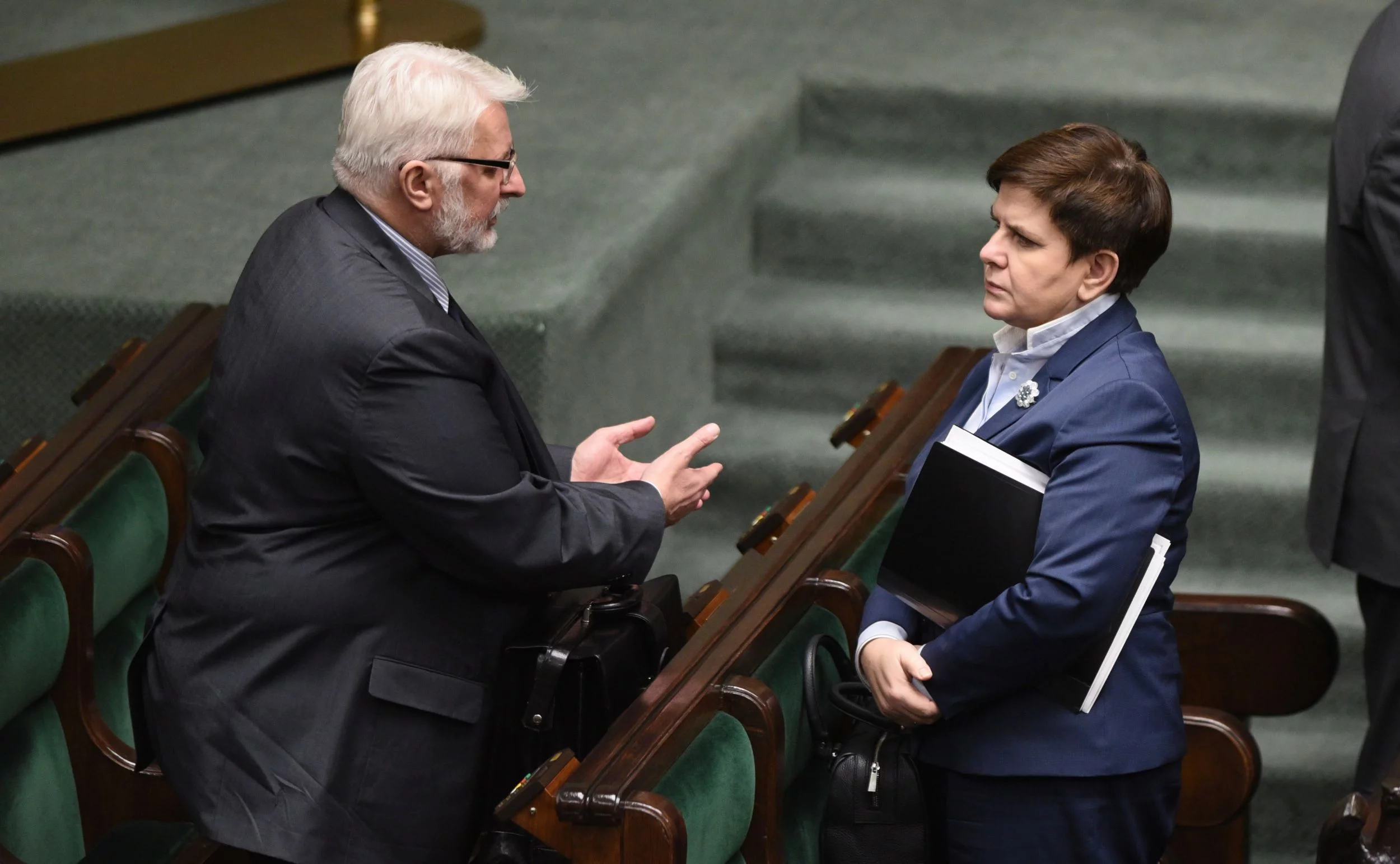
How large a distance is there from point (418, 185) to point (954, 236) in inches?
89.5

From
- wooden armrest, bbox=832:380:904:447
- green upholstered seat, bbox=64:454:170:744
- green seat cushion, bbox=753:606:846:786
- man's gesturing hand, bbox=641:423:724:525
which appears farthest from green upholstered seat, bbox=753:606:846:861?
green upholstered seat, bbox=64:454:170:744

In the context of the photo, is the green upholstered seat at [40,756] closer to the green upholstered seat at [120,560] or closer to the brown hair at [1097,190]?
the green upholstered seat at [120,560]

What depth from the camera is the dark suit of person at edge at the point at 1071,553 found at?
6.41 feet

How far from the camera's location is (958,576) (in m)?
2.06

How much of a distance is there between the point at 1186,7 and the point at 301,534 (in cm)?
378

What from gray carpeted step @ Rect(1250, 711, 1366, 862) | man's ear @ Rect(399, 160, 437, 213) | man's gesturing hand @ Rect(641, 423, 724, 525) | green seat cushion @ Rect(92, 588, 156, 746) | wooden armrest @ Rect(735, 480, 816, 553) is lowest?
gray carpeted step @ Rect(1250, 711, 1366, 862)

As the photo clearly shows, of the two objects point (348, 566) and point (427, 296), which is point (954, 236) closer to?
point (427, 296)

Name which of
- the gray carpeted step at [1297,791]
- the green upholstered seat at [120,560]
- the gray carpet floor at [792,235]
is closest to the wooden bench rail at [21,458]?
the green upholstered seat at [120,560]

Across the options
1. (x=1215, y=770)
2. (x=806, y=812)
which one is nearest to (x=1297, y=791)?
(x=1215, y=770)

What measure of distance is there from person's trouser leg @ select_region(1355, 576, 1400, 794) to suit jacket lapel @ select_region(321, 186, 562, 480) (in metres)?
1.43

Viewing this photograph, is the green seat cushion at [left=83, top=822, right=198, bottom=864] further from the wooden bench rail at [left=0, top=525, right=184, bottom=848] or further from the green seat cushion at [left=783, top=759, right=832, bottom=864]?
the green seat cushion at [left=783, top=759, right=832, bottom=864]

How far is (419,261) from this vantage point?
2197 millimetres

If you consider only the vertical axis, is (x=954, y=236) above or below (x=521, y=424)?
below

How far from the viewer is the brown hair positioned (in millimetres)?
2006
